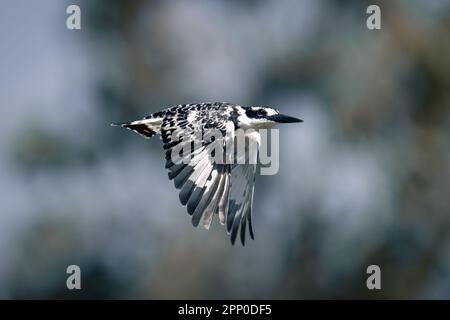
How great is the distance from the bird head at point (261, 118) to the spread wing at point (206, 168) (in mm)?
197

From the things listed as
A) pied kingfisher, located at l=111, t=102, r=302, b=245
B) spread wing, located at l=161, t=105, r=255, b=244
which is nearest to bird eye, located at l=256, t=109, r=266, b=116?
pied kingfisher, located at l=111, t=102, r=302, b=245

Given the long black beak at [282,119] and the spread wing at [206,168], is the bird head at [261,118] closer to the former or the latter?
the long black beak at [282,119]

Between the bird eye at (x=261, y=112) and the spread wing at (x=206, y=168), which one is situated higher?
the bird eye at (x=261, y=112)

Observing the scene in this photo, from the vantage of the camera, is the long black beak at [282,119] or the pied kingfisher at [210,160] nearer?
the pied kingfisher at [210,160]

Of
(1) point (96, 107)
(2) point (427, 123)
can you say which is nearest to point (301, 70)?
(2) point (427, 123)

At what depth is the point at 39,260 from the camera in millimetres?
8641

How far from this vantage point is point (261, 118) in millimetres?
6074

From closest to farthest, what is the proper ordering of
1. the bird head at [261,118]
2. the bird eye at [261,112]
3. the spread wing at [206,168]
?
the spread wing at [206,168], the bird head at [261,118], the bird eye at [261,112]

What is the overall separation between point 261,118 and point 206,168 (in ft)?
2.99

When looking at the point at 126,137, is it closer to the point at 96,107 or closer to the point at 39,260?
the point at 96,107

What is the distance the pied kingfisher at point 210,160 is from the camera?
202 inches

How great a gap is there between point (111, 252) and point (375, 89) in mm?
2525

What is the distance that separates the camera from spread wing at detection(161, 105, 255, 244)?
5.13 m

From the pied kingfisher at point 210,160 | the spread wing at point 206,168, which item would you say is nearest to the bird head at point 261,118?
the pied kingfisher at point 210,160
